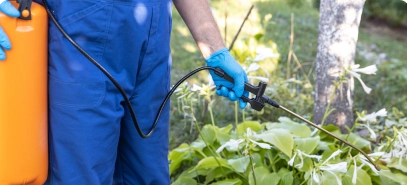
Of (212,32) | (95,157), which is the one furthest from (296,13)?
(95,157)

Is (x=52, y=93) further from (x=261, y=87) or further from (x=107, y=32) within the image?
(x=261, y=87)

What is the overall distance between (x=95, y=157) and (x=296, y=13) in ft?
16.5

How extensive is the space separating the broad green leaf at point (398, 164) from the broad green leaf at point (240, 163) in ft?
2.23

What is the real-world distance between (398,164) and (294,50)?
245 centimetres

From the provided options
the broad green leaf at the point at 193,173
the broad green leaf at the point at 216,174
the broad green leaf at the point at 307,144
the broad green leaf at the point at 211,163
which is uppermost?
the broad green leaf at the point at 307,144

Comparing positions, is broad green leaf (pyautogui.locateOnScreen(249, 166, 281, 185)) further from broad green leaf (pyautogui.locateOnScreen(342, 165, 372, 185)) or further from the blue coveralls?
the blue coveralls

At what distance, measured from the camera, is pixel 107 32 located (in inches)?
65.7

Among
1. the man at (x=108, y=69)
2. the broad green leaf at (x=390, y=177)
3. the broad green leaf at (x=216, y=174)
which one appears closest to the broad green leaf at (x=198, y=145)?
the broad green leaf at (x=216, y=174)

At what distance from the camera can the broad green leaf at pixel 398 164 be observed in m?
2.46

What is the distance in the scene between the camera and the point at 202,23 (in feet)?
6.54

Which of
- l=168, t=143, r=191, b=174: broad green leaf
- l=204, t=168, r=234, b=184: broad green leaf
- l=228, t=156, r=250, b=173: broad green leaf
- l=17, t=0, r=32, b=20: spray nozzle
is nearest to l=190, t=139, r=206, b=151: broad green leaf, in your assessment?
l=168, t=143, r=191, b=174: broad green leaf

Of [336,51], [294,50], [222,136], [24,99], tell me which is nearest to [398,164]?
[336,51]

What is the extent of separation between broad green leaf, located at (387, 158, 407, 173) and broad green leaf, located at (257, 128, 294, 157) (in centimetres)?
53

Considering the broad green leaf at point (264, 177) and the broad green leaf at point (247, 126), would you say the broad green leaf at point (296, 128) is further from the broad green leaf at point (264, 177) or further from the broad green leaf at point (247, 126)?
the broad green leaf at point (264, 177)
